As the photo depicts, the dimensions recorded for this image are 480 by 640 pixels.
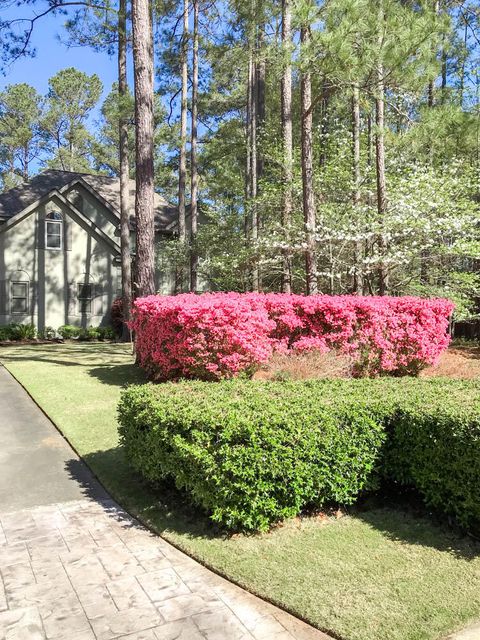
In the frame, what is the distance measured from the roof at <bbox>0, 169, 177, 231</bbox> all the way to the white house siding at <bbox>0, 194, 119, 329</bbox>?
1.25 m

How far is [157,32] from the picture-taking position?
852 inches

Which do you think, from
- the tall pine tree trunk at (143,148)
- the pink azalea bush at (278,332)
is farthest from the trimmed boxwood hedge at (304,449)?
the tall pine tree trunk at (143,148)

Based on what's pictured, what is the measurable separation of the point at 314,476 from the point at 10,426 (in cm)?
607

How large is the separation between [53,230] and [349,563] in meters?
24.1

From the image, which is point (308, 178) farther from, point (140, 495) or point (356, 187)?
point (140, 495)

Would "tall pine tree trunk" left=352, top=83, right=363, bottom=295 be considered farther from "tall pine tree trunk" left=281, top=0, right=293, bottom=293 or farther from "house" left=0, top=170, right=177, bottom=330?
"house" left=0, top=170, right=177, bottom=330

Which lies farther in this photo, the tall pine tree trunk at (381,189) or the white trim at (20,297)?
the white trim at (20,297)

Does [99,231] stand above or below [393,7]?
below

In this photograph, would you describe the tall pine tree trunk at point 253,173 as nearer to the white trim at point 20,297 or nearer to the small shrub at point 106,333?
the small shrub at point 106,333

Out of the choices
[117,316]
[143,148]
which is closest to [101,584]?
[143,148]

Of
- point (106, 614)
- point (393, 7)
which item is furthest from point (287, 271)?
point (106, 614)

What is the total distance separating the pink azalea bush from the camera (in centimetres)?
988

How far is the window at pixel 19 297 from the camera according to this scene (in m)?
24.6

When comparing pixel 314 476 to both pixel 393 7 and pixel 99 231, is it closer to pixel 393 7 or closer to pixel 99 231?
pixel 393 7
